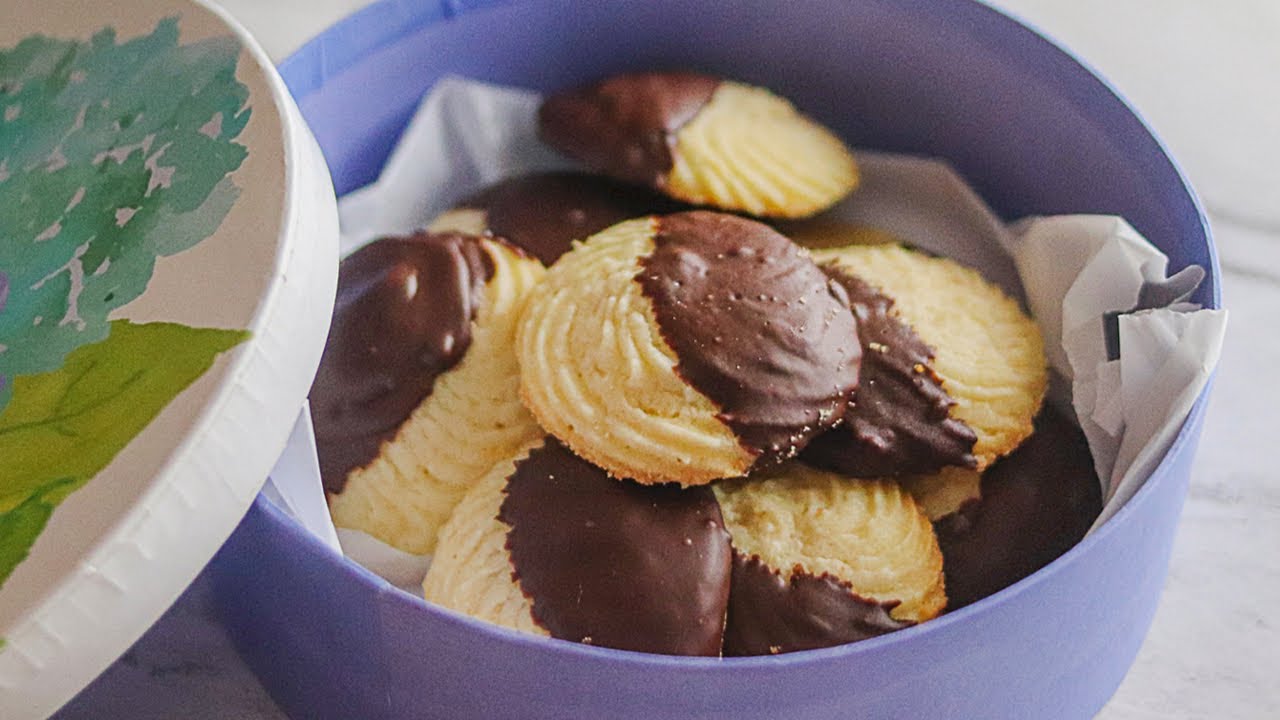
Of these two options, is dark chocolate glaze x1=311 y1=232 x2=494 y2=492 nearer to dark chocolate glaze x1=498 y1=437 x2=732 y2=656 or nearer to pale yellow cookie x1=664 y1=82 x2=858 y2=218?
dark chocolate glaze x1=498 y1=437 x2=732 y2=656

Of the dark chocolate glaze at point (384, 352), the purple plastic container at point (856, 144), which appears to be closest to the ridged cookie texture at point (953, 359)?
the purple plastic container at point (856, 144)

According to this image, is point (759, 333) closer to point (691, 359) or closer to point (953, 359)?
point (691, 359)

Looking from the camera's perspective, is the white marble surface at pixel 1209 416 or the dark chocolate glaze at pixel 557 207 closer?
the white marble surface at pixel 1209 416

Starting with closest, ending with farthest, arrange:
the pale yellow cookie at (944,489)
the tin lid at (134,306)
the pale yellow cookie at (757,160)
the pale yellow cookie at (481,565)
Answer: the tin lid at (134,306) < the pale yellow cookie at (481,565) < the pale yellow cookie at (944,489) < the pale yellow cookie at (757,160)

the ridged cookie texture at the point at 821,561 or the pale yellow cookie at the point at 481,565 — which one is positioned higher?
the ridged cookie texture at the point at 821,561

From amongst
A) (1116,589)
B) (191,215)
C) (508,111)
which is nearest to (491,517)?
(191,215)

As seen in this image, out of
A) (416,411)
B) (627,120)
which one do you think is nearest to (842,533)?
(416,411)

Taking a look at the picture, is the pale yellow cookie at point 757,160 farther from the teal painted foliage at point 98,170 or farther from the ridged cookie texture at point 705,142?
the teal painted foliage at point 98,170
